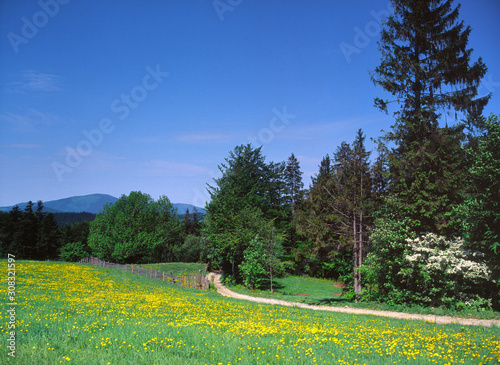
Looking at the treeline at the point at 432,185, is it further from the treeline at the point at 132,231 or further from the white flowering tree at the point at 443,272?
the treeline at the point at 132,231

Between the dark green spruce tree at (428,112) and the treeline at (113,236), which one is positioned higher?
the dark green spruce tree at (428,112)

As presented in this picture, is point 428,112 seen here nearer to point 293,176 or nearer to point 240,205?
point 240,205

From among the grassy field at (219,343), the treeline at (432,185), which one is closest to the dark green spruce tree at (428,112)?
the treeline at (432,185)

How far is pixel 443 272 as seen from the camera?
19.5m

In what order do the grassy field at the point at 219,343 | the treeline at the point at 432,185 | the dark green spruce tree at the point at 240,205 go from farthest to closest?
the dark green spruce tree at the point at 240,205, the treeline at the point at 432,185, the grassy field at the point at 219,343

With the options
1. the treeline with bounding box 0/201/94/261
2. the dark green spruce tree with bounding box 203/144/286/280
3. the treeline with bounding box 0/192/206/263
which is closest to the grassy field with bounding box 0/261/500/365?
the dark green spruce tree with bounding box 203/144/286/280

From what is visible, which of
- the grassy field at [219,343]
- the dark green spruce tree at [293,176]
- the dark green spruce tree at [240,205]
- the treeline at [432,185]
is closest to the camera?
the grassy field at [219,343]

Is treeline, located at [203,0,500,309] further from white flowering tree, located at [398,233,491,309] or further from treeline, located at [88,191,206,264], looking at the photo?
treeline, located at [88,191,206,264]

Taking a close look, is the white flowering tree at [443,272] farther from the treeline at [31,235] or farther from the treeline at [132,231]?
the treeline at [31,235]

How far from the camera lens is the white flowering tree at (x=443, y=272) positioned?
18.6 m

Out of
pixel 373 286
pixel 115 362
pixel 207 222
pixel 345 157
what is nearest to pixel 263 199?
pixel 207 222

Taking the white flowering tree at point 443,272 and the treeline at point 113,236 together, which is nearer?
the white flowering tree at point 443,272

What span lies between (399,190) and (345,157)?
7.48 metres

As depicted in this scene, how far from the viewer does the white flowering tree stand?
1856cm
